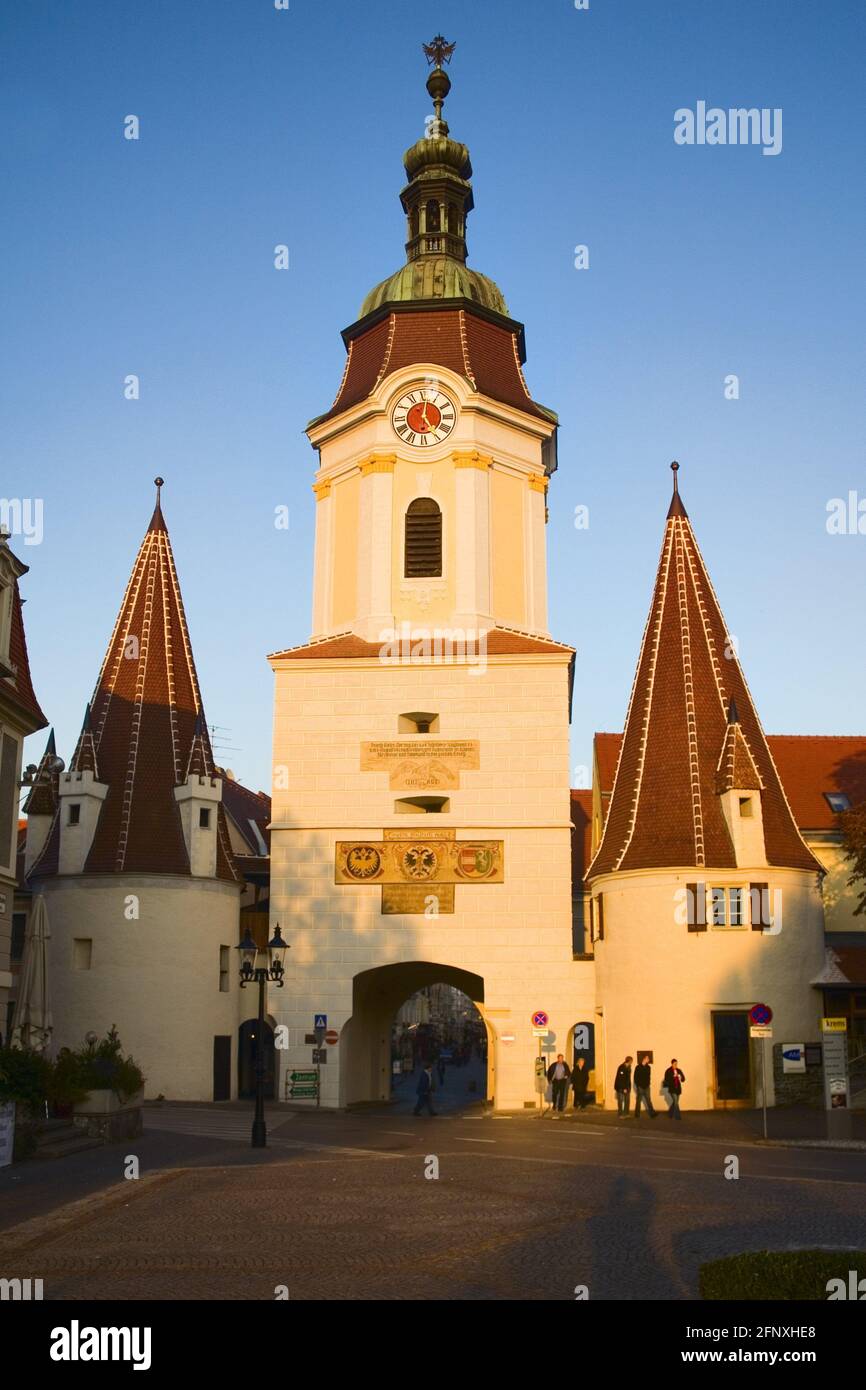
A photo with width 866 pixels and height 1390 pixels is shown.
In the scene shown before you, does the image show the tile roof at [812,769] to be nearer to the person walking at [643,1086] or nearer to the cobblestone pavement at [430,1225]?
the person walking at [643,1086]

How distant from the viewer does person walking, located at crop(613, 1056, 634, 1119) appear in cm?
3462

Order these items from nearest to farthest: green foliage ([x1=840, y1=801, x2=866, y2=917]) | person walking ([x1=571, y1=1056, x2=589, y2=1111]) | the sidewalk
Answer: the sidewalk
green foliage ([x1=840, y1=801, x2=866, y2=917])
person walking ([x1=571, y1=1056, x2=589, y2=1111])

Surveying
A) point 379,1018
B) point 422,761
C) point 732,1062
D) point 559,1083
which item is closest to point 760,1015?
point 732,1062

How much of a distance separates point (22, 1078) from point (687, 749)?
2248 cm

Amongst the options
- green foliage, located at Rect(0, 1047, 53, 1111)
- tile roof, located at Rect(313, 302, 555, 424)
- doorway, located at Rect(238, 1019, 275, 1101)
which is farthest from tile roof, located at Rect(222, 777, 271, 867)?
green foliage, located at Rect(0, 1047, 53, 1111)

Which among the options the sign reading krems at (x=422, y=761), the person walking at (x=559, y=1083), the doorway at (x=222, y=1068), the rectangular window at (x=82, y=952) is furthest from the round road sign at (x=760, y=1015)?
the rectangular window at (x=82, y=952)

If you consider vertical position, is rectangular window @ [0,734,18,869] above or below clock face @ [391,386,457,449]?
below

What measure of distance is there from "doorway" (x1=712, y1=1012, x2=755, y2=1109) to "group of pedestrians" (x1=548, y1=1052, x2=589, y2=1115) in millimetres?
3982

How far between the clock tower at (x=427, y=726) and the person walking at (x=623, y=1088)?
467cm

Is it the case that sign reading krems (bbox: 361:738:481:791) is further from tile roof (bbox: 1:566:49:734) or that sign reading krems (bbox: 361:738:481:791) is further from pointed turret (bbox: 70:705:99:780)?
tile roof (bbox: 1:566:49:734)

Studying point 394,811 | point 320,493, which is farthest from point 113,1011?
point 320,493

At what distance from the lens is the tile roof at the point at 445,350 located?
46.0 metres
